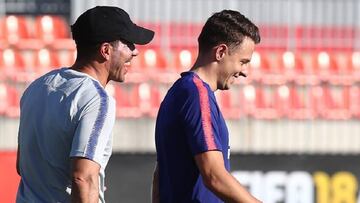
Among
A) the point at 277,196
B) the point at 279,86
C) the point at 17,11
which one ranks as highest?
the point at 17,11

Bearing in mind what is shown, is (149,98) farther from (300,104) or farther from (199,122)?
(199,122)

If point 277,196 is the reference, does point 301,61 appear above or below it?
above

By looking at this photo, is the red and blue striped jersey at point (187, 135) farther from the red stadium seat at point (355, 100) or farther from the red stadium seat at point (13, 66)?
the red stadium seat at point (355, 100)

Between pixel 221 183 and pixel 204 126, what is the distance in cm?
20

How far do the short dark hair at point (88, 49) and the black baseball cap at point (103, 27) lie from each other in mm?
10

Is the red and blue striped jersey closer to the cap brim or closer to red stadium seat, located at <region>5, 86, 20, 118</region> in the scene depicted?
the cap brim

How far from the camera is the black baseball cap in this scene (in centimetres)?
322

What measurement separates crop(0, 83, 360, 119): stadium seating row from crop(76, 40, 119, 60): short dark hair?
25.3 feet

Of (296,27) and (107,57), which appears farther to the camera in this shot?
(296,27)

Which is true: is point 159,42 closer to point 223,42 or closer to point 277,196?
point 277,196

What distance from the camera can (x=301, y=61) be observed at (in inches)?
474

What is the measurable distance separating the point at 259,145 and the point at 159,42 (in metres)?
2.13

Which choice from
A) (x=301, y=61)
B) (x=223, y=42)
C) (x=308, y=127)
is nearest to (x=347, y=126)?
(x=308, y=127)

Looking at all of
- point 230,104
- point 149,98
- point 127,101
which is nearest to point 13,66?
point 127,101
